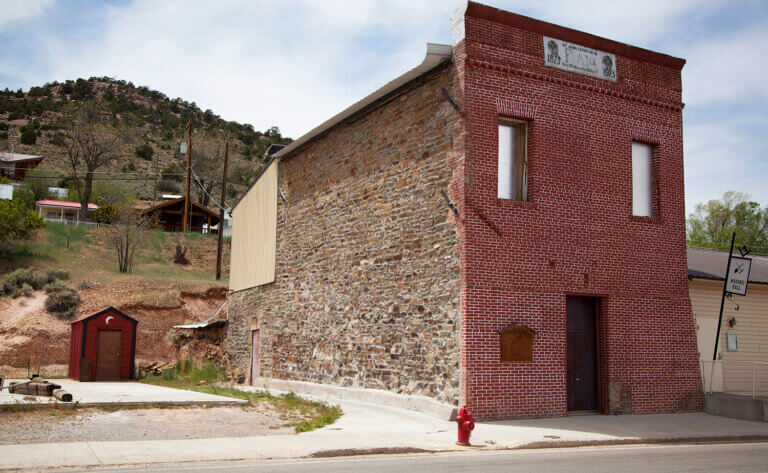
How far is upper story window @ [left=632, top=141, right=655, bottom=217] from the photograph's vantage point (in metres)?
16.2

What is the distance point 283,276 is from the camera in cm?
2277

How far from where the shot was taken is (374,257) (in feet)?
56.4

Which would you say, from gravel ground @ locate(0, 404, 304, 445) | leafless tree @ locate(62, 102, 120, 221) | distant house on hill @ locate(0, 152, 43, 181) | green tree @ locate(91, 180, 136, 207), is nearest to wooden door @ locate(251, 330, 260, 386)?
gravel ground @ locate(0, 404, 304, 445)

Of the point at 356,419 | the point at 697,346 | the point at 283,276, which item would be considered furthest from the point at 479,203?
the point at 283,276

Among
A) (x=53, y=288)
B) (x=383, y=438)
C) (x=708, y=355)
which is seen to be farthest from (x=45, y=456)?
(x=53, y=288)

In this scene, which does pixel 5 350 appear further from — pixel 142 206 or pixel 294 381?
pixel 142 206

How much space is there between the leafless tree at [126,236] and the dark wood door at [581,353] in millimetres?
33820

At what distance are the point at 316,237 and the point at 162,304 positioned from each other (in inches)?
783

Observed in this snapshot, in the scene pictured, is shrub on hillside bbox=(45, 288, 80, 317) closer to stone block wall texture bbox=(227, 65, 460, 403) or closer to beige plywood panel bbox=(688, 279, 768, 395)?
stone block wall texture bbox=(227, 65, 460, 403)

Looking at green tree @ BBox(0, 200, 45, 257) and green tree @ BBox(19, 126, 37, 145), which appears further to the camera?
green tree @ BBox(19, 126, 37, 145)

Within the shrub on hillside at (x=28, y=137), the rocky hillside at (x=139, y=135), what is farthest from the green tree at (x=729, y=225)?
the shrub on hillside at (x=28, y=137)

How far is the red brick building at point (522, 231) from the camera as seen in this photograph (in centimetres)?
1384

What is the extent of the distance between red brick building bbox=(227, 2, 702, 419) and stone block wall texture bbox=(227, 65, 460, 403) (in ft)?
0.19

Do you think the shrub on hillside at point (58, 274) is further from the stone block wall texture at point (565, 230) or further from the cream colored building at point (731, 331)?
the cream colored building at point (731, 331)
